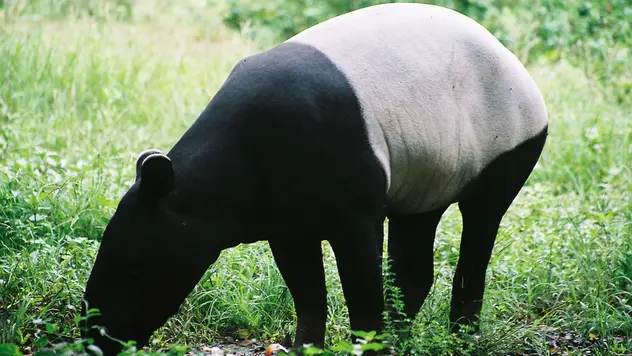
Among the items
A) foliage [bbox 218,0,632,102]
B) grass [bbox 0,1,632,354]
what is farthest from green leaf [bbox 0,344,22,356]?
foliage [bbox 218,0,632,102]

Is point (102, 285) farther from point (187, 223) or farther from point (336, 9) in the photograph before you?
point (336, 9)

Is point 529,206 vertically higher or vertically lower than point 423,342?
lower

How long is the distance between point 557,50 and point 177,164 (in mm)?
8035

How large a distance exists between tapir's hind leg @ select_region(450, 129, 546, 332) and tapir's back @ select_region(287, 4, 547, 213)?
0.09 metres

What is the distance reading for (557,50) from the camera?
10258 mm

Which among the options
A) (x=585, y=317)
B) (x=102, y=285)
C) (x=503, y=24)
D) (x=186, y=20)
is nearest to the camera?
(x=102, y=285)

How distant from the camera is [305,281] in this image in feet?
12.3

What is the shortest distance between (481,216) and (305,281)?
0.90m

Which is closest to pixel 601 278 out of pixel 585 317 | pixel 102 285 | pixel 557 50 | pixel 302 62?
pixel 585 317

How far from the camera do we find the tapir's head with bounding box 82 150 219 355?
119 inches

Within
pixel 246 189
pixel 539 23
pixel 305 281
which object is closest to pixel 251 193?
pixel 246 189

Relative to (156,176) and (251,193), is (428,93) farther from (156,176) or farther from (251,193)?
(156,176)

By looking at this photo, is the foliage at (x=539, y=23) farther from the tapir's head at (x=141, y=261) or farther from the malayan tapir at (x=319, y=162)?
the tapir's head at (x=141, y=261)

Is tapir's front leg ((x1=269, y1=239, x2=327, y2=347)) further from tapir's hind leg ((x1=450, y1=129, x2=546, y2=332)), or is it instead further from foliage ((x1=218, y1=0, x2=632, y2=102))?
foliage ((x1=218, y1=0, x2=632, y2=102))
